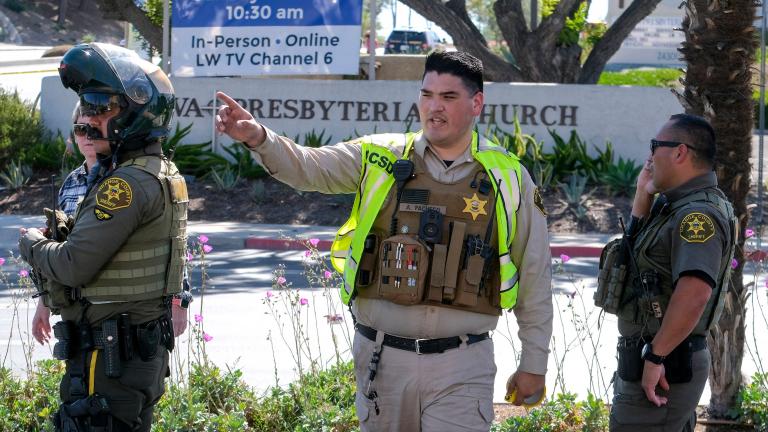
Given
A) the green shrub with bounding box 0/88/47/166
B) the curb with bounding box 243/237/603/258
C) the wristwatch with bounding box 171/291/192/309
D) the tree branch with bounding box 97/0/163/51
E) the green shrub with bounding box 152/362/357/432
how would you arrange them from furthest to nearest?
the tree branch with bounding box 97/0/163/51, the green shrub with bounding box 0/88/47/166, the curb with bounding box 243/237/603/258, the green shrub with bounding box 152/362/357/432, the wristwatch with bounding box 171/291/192/309

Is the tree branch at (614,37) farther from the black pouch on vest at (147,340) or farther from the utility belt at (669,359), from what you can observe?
the black pouch on vest at (147,340)

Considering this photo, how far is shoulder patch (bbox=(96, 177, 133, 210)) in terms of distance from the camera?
3801 mm

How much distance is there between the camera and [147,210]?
3895 millimetres

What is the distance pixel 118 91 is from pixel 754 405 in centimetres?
350

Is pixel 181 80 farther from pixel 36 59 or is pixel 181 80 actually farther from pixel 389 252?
pixel 36 59

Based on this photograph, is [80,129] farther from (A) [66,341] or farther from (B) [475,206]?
(B) [475,206]

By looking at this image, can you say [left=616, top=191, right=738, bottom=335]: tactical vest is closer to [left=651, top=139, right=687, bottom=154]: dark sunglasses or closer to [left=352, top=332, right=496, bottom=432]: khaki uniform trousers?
[left=651, top=139, right=687, bottom=154]: dark sunglasses

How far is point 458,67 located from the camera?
388 cm

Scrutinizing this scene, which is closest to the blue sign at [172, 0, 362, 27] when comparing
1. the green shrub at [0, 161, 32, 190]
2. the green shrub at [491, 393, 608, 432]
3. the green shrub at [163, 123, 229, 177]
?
the green shrub at [163, 123, 229, 177]

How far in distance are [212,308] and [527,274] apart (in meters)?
6.54

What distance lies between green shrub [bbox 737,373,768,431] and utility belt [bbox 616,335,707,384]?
5.68 ft

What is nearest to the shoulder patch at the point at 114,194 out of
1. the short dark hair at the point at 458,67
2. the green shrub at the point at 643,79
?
the short dark hair at the point at 458,67

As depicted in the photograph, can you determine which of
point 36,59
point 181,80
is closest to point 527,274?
point 181,80

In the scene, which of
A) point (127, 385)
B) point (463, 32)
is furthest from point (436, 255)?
point (463, 32)
